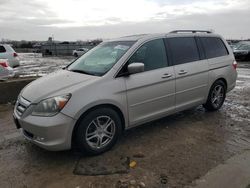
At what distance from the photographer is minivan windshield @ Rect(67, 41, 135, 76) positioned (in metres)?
4.39

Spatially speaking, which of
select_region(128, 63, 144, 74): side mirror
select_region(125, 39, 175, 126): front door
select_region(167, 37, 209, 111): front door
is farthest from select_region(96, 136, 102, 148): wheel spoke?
select_region(167, 37, 209, 111): front door

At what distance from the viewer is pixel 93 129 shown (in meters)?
3.98

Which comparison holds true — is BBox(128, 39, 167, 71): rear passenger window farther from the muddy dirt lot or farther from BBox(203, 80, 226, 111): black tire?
BBox(203, 80, 226, 111): black tire

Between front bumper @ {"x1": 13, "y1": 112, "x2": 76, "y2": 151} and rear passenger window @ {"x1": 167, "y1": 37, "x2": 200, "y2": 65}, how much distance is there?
2396 millimetres

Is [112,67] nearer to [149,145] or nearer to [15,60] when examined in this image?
[149,145]

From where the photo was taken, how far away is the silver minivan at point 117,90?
371cm

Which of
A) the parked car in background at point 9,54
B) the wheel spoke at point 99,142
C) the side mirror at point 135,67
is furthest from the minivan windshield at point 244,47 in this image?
the wheel spoke at point 99,142

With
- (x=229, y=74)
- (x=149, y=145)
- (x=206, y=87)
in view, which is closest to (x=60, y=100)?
(x=149, y=145)

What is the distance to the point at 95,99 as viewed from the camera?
384 centimetres

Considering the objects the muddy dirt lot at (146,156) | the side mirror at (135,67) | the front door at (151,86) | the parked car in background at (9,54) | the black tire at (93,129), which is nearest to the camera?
the muddy dirt lot at (146,156)

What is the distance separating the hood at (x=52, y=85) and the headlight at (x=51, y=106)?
0.33 ft

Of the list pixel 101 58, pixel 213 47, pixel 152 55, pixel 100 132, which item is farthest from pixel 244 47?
pixel 100 132

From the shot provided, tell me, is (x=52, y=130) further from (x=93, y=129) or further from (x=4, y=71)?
(x=4, y=71)

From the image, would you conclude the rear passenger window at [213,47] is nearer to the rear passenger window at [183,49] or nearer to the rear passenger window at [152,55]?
the rear passenger window at [183,49]
